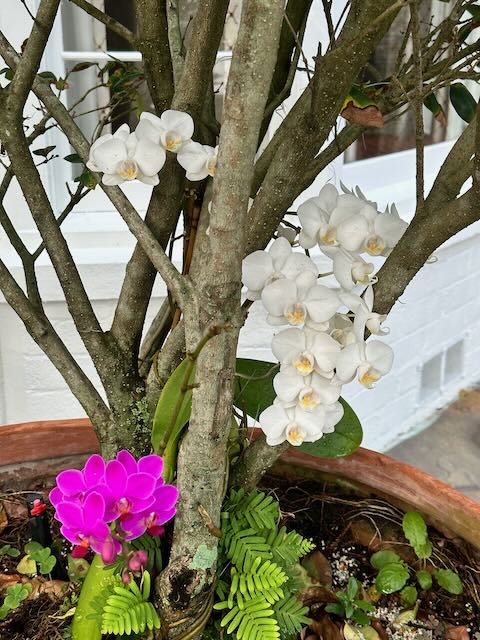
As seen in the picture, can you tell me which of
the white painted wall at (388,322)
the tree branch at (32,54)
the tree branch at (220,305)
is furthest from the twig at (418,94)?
the white painted wall at (388,322)

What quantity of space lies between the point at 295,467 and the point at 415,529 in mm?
182

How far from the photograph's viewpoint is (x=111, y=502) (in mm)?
610

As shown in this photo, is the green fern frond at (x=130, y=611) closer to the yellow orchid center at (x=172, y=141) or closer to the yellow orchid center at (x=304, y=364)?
the yellow orchid center at (x=304, y=364)

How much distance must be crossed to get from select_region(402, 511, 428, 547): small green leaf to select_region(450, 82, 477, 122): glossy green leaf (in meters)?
0.48

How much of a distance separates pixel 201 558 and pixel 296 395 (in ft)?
0.68

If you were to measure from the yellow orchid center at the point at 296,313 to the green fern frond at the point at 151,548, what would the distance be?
29 cm

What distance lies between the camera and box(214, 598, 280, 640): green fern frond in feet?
2.18

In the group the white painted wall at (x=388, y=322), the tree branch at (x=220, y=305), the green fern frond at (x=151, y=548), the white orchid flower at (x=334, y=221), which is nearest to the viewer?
the tree branch at (x=220, y=305)

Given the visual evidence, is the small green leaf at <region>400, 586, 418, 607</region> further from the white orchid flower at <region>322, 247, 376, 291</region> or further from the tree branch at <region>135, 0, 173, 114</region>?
the tree branch at <region>135, 0, 173, 114</region>

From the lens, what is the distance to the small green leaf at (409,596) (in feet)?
2.75

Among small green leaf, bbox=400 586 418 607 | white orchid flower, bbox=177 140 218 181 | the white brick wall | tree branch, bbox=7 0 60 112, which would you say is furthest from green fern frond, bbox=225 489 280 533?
the white brick wall

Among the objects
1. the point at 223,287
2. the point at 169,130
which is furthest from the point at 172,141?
the point at 223,287

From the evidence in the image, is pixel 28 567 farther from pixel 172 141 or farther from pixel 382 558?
pixel 172 141

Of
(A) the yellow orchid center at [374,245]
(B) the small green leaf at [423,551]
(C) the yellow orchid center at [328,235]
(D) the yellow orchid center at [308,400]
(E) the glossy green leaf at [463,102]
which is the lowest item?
(B) the small green leaf at [423,551]
